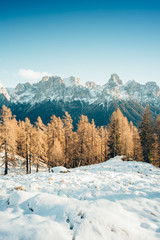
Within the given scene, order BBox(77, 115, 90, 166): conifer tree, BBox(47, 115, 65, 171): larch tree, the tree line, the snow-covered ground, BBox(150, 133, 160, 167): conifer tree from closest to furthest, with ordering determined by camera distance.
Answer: the snow-covered ground < the tree line < BBox(150, 133, 160, 167): conifer tree < BBox(77, 115, 90, 166): conifer tree < BBox(47, 115, 65, 171): larch tree

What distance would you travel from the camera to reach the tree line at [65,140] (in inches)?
795

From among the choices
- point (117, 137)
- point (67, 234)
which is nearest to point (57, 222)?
point (67, 234)

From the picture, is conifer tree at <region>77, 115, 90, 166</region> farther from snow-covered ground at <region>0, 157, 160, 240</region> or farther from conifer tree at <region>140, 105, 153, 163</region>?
snow-covered ground at <region>0, 157, 160, 240</region>

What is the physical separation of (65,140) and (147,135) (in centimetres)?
1621

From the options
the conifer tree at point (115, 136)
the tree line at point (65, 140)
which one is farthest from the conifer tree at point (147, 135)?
the conifer tree at point (115, 136)

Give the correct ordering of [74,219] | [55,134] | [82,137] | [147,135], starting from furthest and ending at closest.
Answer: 1. [55,134]
2. [82,137]
3. [147,135]
4. [74,219]

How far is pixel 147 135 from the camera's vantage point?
21906mm

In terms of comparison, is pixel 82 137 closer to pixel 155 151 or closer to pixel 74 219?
pixel 155 151

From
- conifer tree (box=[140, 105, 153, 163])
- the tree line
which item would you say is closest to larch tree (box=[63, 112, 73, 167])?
the tree line

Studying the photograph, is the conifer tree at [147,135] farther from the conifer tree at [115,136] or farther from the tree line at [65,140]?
the conifer tree at [115,136]

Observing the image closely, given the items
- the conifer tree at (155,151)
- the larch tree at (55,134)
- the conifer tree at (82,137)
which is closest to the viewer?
the conifer tree at (155,151)

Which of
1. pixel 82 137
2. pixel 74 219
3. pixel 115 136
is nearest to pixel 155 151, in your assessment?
pixel 115 136

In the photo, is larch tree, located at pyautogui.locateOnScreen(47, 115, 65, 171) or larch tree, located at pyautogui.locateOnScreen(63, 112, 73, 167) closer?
larch tree, located at pyautogui.locateOnScreen(63, 112, 73, 167)

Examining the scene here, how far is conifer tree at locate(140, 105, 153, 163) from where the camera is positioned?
71.7 feet
